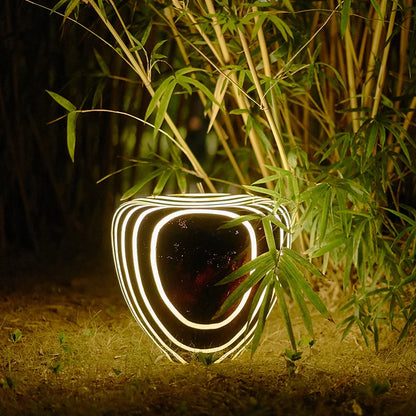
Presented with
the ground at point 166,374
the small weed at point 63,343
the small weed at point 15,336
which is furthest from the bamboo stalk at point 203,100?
the small weed at point 15,336

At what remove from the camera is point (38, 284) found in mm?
2920

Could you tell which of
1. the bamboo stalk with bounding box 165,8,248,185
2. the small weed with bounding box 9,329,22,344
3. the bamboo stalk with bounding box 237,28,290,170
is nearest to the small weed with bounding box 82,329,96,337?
the small weed with bounding box 9,329,22,344

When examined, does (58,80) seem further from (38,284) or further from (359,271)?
(359,271)

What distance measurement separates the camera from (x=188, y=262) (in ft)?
5.84

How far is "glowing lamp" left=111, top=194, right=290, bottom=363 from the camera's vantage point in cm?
177

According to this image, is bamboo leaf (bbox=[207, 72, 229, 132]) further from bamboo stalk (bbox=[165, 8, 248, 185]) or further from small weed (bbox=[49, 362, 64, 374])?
small weed (bbox=[49, 362, 64, 374])

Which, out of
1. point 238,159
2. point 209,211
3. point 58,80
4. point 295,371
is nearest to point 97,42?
point 58,80

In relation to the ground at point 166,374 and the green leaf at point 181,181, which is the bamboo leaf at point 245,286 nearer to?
the ground at point 166,374

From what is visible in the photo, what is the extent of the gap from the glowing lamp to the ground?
0.11m

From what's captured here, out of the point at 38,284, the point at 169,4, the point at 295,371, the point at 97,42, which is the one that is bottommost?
the point at 295,371

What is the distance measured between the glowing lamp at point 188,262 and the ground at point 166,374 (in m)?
0.11

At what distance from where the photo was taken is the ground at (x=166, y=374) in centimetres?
152

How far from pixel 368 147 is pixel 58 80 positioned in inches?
87.7

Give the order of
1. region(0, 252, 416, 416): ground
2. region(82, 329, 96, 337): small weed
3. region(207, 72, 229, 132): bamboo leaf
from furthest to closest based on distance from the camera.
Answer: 1. region(82, 329, 96, 337): small weed
2. region(207, 72, 229, 132): bamboo leaf
3. region(0, 252, 416, 416): ground
